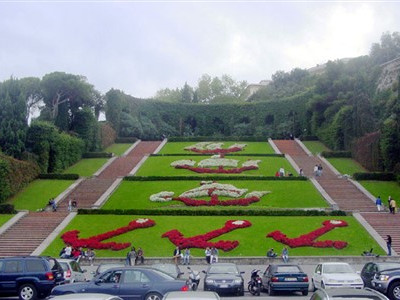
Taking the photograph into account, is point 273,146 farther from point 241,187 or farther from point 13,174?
point 13,174

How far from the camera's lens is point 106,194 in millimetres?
51125

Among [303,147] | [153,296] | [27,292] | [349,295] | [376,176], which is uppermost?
[303,147]

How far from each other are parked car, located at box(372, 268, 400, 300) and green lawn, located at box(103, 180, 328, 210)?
26.1 metres

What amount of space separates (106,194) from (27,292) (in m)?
31.1

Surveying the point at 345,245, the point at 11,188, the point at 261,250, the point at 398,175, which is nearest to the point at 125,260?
the point at 261,250

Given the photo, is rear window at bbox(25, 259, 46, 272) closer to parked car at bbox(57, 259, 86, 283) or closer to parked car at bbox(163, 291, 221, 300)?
parked car at bbox(57, 259, 86, 283)

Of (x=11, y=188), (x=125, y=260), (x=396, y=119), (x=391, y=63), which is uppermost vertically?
(x=391, y=63)

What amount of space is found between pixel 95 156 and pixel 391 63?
130 ft

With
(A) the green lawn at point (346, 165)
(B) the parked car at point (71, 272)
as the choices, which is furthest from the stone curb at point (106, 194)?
(B) the parked car at point (71, 272)

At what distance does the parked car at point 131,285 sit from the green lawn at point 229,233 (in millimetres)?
17609

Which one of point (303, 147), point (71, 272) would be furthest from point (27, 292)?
point (303, 147)

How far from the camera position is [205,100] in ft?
430

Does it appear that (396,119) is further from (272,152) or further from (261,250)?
(261,250)

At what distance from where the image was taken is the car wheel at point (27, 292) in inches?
790
